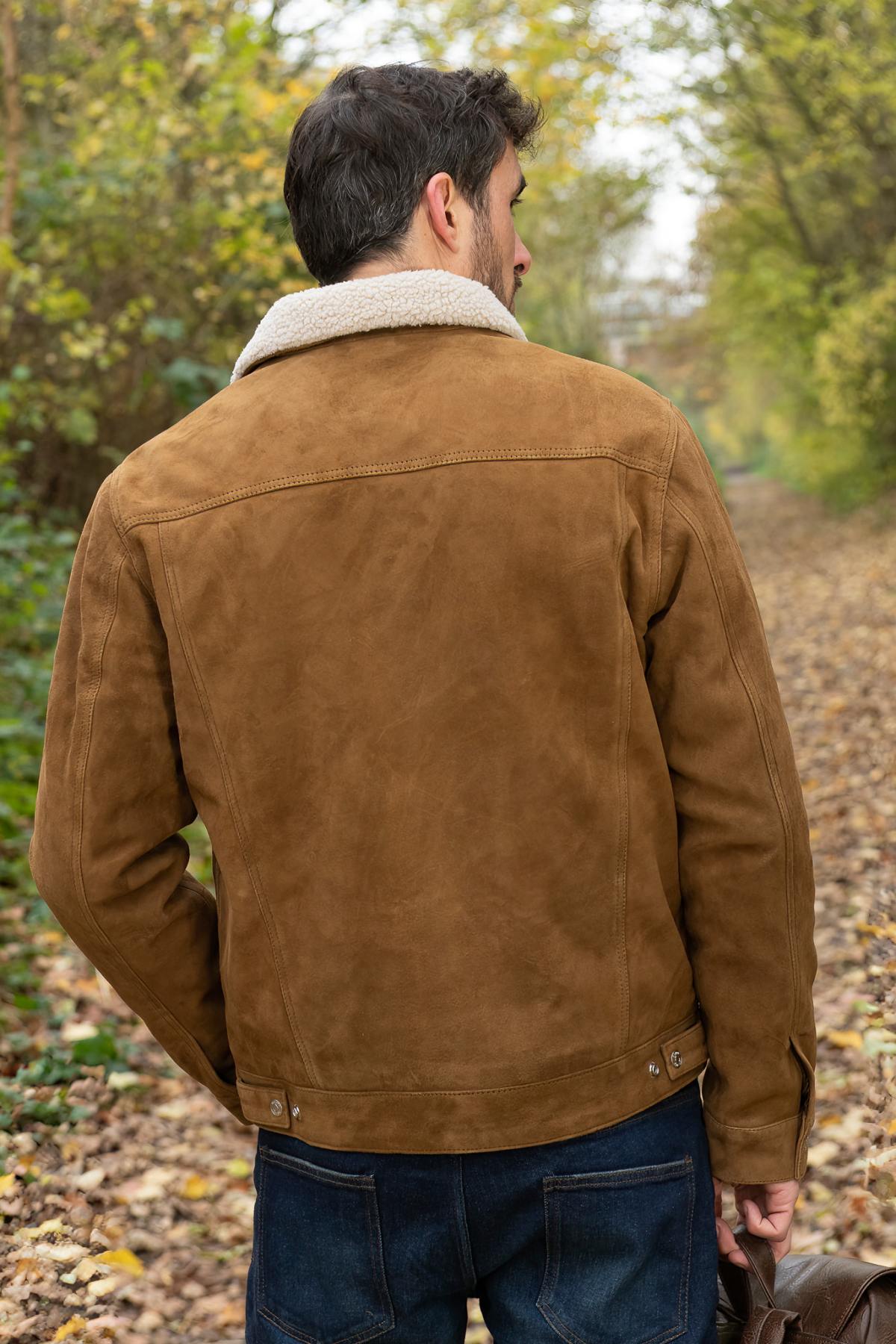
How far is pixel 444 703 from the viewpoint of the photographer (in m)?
1.52

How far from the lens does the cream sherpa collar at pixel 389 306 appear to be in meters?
1.56

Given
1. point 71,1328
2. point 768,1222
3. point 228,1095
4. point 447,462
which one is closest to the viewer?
point 447,462

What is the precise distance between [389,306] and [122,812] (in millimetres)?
739

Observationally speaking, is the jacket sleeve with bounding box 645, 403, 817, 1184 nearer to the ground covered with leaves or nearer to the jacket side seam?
the jacket side seam

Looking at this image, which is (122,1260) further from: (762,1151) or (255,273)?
(255,273)

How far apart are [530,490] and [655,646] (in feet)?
0.84

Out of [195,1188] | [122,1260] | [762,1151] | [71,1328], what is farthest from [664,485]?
[195,1188]

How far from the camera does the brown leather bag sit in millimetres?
1720

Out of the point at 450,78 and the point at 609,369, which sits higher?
the point at 450,78

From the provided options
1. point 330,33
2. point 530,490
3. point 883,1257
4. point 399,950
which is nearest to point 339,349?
point 530,490

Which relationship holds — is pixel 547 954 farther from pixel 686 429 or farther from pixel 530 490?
pixel 686 429

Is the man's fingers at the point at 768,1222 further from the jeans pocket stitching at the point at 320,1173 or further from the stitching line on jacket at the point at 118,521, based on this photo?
the stitching line on jacket at the point at 118,521

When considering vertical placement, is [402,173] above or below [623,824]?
above

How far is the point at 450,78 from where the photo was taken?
1635mm
